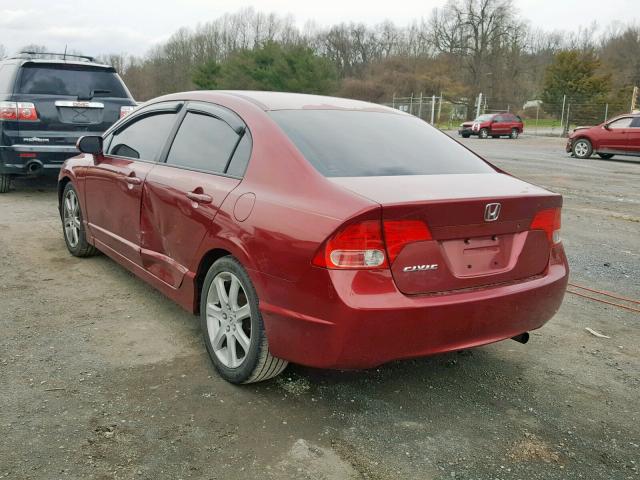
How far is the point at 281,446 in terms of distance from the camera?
2.55 meters

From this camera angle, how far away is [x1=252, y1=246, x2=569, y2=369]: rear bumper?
2.47 metres

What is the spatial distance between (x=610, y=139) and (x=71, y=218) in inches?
701

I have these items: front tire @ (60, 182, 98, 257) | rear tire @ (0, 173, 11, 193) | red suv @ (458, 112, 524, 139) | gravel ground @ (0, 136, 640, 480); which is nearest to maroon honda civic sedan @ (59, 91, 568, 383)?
gravel ground @ (0, 136, 640, 480)

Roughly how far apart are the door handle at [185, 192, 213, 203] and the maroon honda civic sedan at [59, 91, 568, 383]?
11 mm

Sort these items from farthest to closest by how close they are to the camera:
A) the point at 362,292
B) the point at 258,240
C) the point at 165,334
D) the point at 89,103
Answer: the point at 89,103 < the point at 165,334 < the point at 258,240 < the point at 362,292

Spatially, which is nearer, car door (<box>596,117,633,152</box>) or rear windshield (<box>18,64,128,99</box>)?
rear windshield (<box>18,64,128,99</box>)

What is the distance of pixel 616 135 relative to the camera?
1852 cm

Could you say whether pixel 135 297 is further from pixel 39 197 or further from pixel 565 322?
pixel 39 197

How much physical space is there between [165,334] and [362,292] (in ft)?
5.73

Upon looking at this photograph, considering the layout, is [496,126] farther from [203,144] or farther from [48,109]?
[203,144]

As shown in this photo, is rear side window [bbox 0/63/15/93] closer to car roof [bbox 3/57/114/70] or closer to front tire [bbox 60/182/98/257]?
car roof [bbox 3/57/114/70]

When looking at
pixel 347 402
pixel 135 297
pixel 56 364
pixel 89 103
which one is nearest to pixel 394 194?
pixel 347 402

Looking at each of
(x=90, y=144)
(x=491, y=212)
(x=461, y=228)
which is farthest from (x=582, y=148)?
(x=461, y=228)

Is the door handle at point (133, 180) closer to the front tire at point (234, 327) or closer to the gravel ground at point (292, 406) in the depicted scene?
the gravel ground at point (292, 406)
